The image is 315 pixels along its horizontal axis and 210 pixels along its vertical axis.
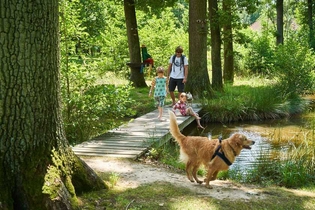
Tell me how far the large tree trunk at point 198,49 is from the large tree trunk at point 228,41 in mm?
2412

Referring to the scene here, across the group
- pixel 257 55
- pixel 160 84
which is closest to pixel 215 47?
pixel 160 84

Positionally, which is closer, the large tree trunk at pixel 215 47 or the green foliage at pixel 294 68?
the large tree trunk at pixel 215 47

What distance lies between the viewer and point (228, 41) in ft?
62.6

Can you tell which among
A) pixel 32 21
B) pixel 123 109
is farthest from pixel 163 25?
pixel 32 21

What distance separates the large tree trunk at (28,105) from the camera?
365 cm

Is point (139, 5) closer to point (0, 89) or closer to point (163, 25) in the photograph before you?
point (163, 25)

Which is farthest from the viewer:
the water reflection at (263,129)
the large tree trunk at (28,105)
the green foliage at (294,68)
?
the green foliage at (294,68)

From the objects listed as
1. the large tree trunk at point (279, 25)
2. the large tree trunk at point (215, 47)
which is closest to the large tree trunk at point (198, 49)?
the large tree trunk at point (215, 47)

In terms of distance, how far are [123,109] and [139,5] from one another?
34.2 ft

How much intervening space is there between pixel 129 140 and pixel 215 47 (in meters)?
11.1

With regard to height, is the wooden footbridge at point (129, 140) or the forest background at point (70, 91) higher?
the forest background at point (70, 91)

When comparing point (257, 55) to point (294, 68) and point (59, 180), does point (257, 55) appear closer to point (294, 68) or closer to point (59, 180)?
point (294, 68)

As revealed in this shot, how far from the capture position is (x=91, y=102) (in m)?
8.87

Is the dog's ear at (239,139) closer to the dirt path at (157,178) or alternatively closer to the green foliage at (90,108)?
the dirt path at (157,178)
